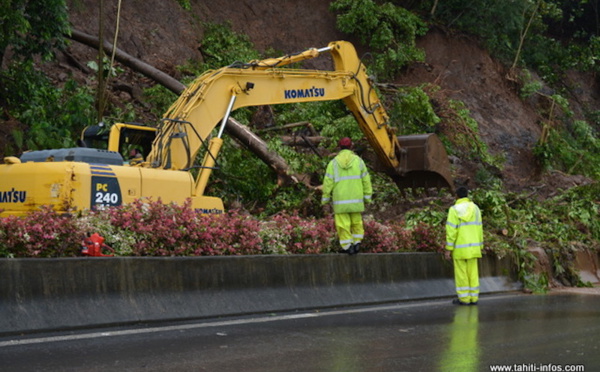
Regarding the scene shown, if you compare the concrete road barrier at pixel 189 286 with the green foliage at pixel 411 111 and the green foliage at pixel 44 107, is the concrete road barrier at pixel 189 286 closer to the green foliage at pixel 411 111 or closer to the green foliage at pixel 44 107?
the green foliage at pixel 44 107

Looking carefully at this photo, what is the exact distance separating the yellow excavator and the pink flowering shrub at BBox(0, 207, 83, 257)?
371 millimetres

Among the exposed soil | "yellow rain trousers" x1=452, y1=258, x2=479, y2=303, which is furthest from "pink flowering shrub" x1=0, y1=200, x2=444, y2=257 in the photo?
the exposed soil

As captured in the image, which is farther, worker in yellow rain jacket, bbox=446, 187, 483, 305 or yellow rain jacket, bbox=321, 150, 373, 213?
worker in yellow rain jacket, bbox=446, 187, 483, 305

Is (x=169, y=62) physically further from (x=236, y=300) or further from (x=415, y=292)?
(x=236, y=300)

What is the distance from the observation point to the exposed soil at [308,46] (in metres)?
23.0

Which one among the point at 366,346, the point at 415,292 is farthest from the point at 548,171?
the point at 366,346

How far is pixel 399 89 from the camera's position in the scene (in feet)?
73.1

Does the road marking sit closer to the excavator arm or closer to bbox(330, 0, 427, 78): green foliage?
the excavator arm

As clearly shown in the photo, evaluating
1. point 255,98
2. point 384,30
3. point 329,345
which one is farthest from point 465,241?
point 384,30

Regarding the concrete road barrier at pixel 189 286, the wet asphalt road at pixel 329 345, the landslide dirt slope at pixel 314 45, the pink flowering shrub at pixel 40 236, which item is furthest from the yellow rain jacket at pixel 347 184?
the landslide dirt slope at pixel 314 45

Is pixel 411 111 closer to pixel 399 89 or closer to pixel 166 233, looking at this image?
pixel 399 89

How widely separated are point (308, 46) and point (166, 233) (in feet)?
62.3

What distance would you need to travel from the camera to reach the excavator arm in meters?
12.5

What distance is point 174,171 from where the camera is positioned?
11797mm
